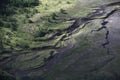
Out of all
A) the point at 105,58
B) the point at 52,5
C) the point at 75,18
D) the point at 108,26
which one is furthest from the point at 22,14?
the point at 105,58

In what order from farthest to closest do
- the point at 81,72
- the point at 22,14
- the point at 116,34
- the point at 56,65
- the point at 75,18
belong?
the point at 22,14, the point at 75,18, the point at 116,34, the point at 56,65, the point at 81,72

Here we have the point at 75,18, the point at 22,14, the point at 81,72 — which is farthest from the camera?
the point at 22,14

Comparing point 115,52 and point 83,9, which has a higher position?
point 83,9

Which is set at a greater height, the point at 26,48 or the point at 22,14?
the point at 22,14

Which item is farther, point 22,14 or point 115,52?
point 22,14

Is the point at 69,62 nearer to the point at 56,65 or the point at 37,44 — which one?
the point at 56,65

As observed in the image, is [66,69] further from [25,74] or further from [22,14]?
[22,14]

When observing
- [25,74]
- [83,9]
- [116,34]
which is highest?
[83,9]

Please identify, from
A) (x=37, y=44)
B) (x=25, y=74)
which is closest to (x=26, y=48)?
(x=37, y=44)

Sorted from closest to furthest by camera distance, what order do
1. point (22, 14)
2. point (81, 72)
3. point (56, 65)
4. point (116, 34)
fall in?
1. point (81, 72)
2. point (56, 65)
3. point (116, 34)
4. point (22, 14)
